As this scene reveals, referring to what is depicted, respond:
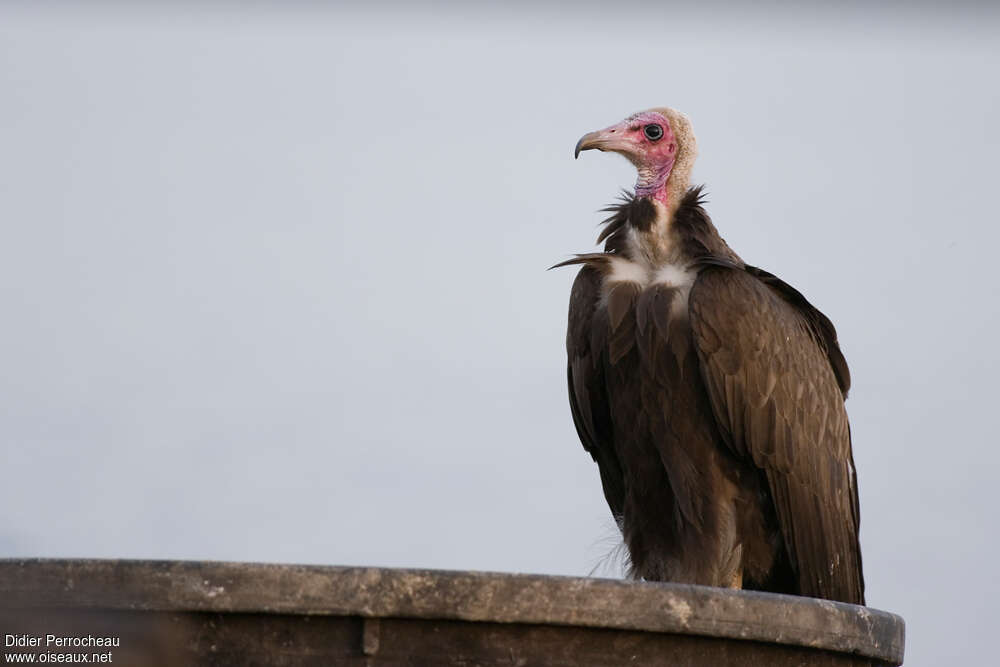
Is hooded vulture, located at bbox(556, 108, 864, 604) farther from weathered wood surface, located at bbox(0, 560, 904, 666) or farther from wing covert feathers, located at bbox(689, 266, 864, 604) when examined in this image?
weathered wood surface, located at bbox(0, 560, 904, 666)

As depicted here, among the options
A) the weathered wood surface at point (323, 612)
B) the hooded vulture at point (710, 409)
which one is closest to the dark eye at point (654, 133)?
the hooded vulture at point (710, 409)

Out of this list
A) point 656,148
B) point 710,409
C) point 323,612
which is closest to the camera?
point 323,612

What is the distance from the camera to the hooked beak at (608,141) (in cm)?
744

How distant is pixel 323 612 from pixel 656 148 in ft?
15.0

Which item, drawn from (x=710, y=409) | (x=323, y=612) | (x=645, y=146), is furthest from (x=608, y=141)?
(x=323, y=612)

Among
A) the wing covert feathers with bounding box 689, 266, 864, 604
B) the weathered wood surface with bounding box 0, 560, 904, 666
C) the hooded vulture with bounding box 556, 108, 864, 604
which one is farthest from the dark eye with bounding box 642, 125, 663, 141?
the weathered wood surface with bounding box 0, 560, 904, 666

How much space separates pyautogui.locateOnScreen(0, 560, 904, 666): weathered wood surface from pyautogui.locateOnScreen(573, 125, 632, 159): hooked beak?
4.23m

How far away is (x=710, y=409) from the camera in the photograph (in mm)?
6668

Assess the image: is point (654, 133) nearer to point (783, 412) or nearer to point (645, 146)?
point (645, 146)

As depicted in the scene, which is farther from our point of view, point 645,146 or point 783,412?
point 645,146

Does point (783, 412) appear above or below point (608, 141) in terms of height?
below

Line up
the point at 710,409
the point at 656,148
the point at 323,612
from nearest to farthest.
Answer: the point at 323,612 → the point at 710,409 → the point at 656,148

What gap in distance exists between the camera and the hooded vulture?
21.6 feet

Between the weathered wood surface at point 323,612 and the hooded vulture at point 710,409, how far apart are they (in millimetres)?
3124
